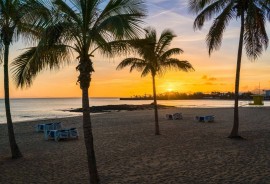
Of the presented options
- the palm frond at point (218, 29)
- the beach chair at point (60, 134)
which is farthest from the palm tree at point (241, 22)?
the beach chair at point (60, 134)

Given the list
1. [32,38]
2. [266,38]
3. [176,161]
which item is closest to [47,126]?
[32,38]

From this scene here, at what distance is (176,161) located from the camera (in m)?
11.4

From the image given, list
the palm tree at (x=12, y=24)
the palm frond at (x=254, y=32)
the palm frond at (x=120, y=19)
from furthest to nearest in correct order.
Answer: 1. the palm frond at (x=254, y=32)
2. the palm tree at (x=12, y=24)
3. the palm frond at (x=120, y=19)

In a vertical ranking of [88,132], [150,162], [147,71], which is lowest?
[150,162]

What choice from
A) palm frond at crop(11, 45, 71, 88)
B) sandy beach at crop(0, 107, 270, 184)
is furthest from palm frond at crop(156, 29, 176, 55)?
palm frond at crop(11, 45, 71, 88)

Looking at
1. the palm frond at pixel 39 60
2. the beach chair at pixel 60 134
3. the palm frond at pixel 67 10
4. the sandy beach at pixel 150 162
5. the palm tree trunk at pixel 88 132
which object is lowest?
the sandy beach at pixel 150 162

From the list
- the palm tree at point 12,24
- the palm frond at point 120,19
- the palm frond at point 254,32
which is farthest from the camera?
the palm frond at point 254,32

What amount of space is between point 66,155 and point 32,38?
5.00 m

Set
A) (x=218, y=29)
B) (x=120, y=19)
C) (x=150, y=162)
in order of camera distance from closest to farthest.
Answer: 1. (x=120, y=19)
2. (x=150, y=162)
3. (x=218, y=29)

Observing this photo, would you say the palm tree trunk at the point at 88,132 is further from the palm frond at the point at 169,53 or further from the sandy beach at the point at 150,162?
the palm frond at the point at 169,53

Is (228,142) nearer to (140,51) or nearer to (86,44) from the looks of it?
(140,51)

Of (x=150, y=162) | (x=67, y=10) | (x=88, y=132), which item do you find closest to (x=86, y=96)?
(x=88, y=132)

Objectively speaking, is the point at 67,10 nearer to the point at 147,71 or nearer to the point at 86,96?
the point at 86,96

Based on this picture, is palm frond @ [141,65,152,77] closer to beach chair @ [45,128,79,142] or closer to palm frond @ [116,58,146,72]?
palm frond @ [116,58,146,72]
